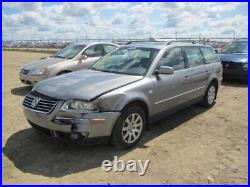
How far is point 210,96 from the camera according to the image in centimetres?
770

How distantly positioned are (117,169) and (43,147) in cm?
140

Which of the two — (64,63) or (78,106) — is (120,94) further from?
(64,63)

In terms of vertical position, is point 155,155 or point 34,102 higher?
point 34,102

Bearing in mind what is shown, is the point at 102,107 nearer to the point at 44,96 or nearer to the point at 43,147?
the point at 44,96

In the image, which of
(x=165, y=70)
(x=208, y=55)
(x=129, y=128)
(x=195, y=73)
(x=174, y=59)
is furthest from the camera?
(x=208, y=55)

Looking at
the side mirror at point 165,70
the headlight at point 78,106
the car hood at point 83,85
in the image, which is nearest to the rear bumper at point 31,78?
the car hood at point 83,85

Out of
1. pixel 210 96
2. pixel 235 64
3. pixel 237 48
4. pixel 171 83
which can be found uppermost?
pixel 237 48

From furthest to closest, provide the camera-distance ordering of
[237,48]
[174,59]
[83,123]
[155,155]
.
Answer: [237,48] < [174,59] < [155,155] < [83,123]

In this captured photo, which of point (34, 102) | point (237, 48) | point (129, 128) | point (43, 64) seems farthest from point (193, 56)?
point (237, 48)

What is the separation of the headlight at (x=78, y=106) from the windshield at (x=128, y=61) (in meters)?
1.26

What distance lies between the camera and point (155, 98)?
5453mm

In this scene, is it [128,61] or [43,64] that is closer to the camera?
[128,61]

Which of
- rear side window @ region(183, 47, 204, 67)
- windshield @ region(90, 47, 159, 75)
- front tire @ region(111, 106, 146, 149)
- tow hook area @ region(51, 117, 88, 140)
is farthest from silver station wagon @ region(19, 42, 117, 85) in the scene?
tow hook area @ region(51, 117, 88, 140)

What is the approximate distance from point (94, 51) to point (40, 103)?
6.03 meters
